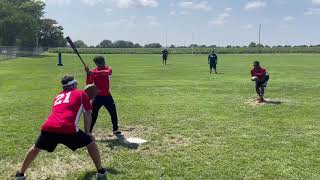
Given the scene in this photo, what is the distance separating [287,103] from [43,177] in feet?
35.3

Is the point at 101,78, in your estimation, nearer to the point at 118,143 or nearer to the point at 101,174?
the point at 118,143

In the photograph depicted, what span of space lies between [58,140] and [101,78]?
3.59 metres

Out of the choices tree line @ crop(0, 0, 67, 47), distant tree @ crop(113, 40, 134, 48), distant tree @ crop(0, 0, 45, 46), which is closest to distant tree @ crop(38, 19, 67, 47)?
tree line @ crop(0, 0, 67, 47)

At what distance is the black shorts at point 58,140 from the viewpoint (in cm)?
717

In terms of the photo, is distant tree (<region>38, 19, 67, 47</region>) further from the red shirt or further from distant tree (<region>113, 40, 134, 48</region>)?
the red shirt

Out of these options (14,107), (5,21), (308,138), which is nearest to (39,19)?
(5,21)

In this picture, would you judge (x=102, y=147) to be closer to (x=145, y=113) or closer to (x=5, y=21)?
(x=145, y=113)

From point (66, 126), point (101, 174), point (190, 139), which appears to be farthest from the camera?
point (190, 139)

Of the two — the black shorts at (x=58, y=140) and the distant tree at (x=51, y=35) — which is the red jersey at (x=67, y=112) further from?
the distant tree at (x=51, y=35)

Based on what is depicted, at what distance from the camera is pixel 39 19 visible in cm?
11912

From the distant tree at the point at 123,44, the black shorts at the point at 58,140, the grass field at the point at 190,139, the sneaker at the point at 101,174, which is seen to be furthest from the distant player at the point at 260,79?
the distant tree at the point at 123,44

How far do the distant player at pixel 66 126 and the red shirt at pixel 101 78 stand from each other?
289 cm

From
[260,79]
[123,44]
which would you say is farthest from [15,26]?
[123,44]

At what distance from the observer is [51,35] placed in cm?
14675
